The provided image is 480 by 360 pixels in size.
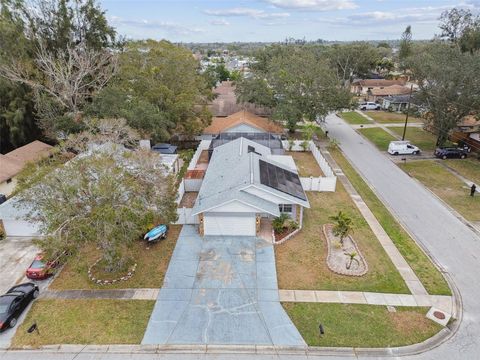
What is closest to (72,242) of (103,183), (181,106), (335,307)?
(103,183)

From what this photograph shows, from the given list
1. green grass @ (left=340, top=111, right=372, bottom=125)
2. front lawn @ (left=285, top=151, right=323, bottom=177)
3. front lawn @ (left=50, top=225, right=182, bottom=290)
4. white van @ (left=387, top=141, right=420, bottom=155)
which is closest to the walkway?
front lawn @ (left=285, top=151, right=323, bottom=177)

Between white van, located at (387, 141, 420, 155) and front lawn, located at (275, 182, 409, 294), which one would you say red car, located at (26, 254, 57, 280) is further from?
white van, located at (387, 141, 420, 155)

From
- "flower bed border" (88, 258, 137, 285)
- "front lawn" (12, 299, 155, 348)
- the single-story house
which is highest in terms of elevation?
the single-story house

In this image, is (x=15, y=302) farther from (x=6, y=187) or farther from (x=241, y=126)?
(x=241, y=126)

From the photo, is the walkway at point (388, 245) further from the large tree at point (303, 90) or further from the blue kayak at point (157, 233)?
the blue kayak at point (157, 233)

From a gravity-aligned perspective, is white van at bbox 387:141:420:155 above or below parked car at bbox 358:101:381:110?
below

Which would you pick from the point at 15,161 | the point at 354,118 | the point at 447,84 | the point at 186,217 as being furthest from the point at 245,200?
the point at 354,118

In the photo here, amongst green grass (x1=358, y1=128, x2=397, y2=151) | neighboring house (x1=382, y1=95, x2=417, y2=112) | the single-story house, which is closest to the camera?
the single-story house
